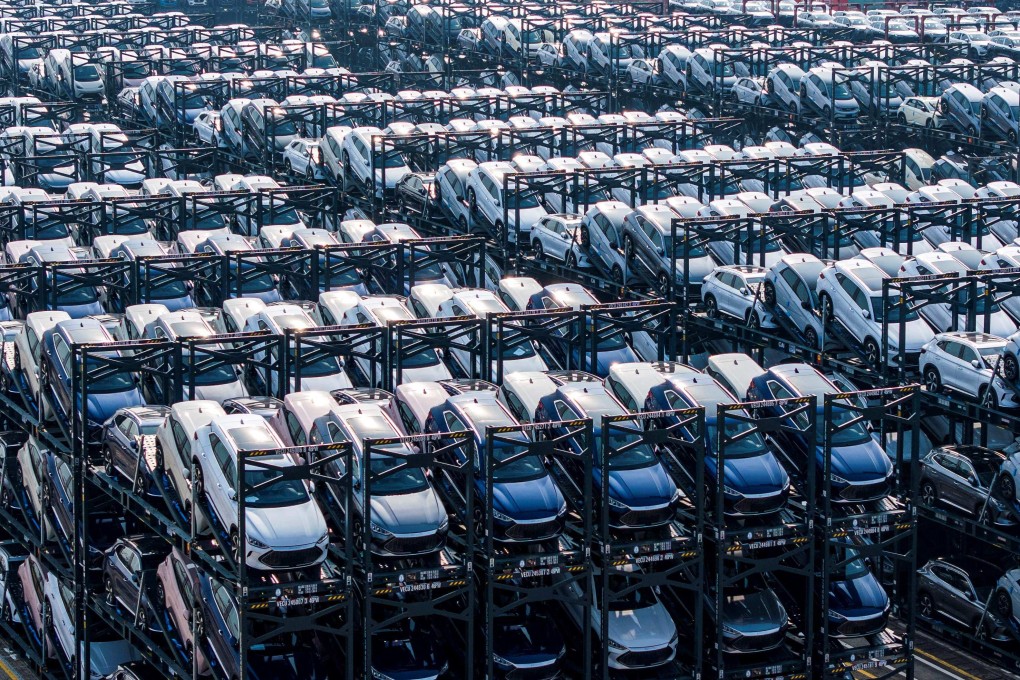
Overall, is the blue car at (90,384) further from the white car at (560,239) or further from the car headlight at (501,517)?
the white car at (560,239)

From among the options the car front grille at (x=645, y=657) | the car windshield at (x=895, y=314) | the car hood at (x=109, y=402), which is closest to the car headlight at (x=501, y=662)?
the car front grille at (x=645, y=657)

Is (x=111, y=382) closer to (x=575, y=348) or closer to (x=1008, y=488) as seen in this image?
(x=575, y=348)

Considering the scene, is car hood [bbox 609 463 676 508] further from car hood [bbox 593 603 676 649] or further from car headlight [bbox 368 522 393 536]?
car headlight [bbox 368 522 393 536]

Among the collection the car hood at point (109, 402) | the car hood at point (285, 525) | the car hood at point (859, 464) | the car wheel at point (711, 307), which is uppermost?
the car hood at point (285, 525)

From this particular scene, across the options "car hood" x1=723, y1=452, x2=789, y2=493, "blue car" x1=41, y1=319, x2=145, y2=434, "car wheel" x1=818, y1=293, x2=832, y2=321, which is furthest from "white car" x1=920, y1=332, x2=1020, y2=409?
"blue car" x1=41, y1=319, x2=145, y2=434

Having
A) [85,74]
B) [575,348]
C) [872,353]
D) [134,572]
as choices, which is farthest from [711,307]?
[85,74]

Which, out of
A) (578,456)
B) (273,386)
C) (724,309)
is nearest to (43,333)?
(273,386)
